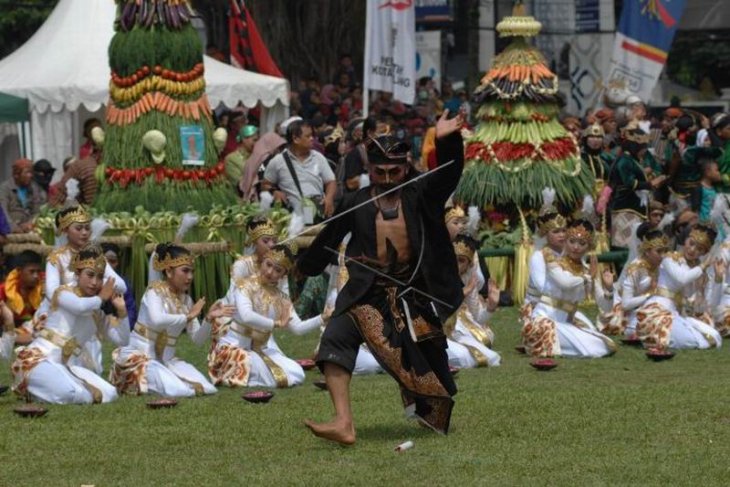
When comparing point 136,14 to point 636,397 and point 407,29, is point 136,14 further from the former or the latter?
point 636,397

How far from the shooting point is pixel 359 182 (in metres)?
17.1

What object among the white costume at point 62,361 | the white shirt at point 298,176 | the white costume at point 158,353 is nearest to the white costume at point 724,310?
the white shirt at point 298,176

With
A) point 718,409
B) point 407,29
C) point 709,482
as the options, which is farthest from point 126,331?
point 407,29

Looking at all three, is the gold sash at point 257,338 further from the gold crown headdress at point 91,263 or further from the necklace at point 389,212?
the necklace at point 389,212

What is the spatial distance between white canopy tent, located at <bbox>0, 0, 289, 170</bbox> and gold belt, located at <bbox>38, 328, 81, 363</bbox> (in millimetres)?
8450

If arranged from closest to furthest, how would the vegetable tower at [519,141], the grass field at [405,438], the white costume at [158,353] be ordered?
the grass field at [405,438] → the white costume at [158,353] → the vegetable tower at [519,141]

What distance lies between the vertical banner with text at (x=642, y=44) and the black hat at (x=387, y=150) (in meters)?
13.7

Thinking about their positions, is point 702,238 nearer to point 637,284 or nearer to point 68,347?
point 637,284

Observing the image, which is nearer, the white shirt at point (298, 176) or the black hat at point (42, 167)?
the white shirt at point (298, 176)

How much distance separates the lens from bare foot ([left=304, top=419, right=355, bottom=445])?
9.59m

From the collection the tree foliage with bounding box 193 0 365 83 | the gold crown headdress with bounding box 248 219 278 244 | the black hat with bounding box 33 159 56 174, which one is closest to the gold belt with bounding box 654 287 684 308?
the gold crown headdress with bounding box 248 219 278 244

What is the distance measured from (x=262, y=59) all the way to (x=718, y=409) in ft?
41.6

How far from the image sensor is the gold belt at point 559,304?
47.0 ft

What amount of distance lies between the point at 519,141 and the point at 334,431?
9561mm
